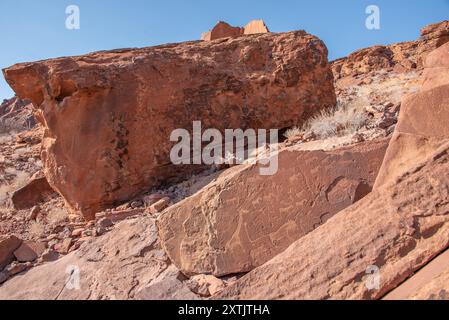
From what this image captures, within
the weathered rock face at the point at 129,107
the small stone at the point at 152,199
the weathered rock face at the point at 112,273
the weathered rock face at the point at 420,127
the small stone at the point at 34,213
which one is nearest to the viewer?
the weathered rock face at the point at 420,127

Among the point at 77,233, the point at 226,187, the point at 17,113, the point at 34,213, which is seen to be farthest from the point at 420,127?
the point at 17,113

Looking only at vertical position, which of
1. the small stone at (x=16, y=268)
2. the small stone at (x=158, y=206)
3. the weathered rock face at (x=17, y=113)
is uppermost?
the weathered rock face at (x=17, y=113)

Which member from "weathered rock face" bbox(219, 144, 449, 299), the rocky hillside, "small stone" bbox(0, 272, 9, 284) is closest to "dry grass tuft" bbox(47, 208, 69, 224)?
the rocky hillside

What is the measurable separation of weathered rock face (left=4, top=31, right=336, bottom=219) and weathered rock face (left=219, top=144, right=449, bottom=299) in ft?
9.44

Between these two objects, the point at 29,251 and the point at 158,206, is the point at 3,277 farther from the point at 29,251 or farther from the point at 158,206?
the point at 158,206

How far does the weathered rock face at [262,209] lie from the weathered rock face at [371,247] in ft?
1.42

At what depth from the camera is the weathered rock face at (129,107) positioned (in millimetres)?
5156

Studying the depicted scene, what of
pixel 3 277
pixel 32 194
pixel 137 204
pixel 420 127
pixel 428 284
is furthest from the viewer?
pixel 32 194

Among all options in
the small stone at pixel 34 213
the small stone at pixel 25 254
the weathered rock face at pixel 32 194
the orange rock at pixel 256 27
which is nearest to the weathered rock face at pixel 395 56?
the orange rock at pixel 256 27

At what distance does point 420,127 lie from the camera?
3062mm

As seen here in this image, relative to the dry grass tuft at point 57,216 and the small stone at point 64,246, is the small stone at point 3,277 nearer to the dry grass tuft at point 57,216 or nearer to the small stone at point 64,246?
the small stone at point 64,246

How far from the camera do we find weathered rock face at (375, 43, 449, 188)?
2.98 meters

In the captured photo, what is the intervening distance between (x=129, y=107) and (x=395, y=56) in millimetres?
16166
